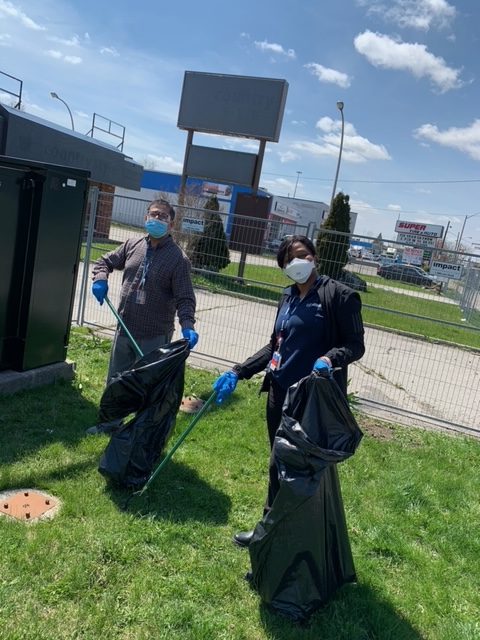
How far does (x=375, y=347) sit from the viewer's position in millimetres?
10141

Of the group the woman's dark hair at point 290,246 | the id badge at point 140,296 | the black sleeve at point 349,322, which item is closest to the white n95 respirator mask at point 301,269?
the woman's dark hair at point 290,246

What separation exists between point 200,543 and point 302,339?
4.27ft

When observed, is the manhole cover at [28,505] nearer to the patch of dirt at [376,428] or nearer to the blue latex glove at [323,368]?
the blue latex glove at [323,368]

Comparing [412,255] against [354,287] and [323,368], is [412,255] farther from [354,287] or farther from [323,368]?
[323,368]

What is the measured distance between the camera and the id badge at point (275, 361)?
294 centimetres

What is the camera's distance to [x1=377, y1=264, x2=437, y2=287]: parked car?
6.53m

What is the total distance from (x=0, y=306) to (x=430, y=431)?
4.47m

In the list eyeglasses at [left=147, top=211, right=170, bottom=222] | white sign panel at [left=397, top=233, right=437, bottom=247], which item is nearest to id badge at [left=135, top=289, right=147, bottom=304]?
eyeglasses at [left=147, top=211, right=170, bottom=222]

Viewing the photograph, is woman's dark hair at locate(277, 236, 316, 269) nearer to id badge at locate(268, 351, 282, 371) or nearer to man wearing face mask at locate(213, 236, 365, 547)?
man wearing face mask at locate(213, 236, 365, 547)

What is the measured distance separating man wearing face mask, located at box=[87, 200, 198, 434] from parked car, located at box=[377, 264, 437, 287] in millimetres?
3551

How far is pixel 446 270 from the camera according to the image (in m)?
6.73

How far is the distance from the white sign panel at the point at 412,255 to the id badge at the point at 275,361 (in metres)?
4.06

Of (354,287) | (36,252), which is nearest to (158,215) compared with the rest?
(36,252)

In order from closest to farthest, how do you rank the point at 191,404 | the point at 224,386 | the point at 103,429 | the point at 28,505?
→ the point at 224,386 < the point at 28,505 < the point at 103,429 < the point at 191,404
